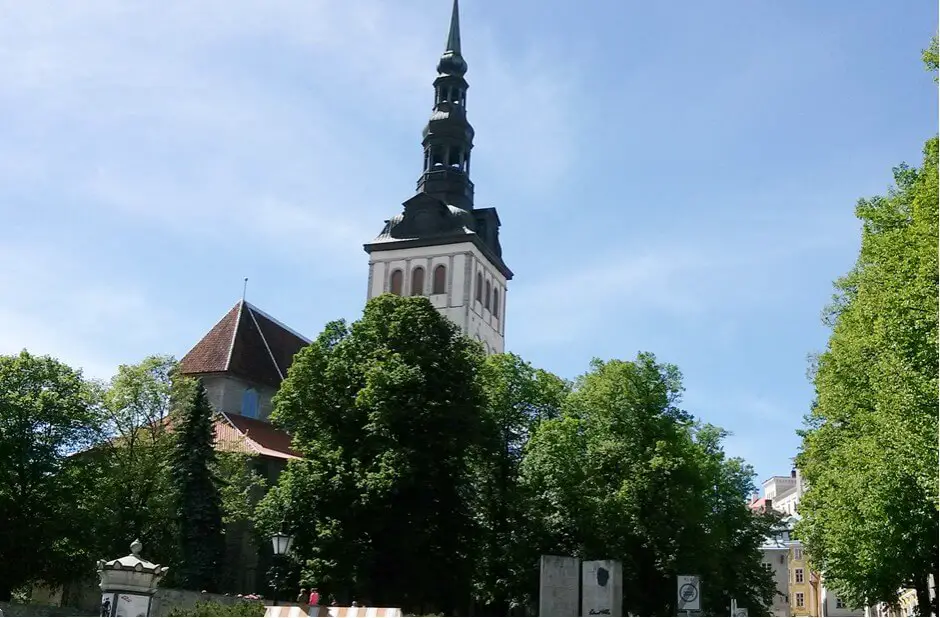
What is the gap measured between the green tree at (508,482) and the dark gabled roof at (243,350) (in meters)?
16.3

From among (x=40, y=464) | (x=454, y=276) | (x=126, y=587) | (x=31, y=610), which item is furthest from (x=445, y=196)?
(x=126, y=587)

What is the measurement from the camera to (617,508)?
1399 inches

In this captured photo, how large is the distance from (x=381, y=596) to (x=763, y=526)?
20512mm

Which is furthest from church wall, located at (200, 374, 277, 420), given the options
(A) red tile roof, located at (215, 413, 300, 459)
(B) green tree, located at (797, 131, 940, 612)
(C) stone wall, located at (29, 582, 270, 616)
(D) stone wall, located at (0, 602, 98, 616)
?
(B) green tree, located at (797, 131, 940, 612)

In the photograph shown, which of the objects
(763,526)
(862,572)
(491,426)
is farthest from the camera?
(763,526)

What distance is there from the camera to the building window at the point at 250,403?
53.8 metres

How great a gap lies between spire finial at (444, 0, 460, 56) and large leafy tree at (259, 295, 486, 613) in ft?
112

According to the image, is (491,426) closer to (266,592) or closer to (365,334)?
(365,334)

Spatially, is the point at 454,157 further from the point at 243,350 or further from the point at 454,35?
the point at 243,350

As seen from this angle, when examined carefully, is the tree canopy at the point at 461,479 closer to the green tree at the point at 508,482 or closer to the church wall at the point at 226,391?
the green tree at the point at 508,482

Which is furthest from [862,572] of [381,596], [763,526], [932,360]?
[763,526]

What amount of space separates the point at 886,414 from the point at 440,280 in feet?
130

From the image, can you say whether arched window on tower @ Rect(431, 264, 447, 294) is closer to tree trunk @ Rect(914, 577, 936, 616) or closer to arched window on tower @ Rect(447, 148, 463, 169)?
arched window on tower @ Rect(447, 148, 463, 169)

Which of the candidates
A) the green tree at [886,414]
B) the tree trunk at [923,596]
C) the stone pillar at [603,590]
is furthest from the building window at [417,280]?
the tree trunk at [923,596]
